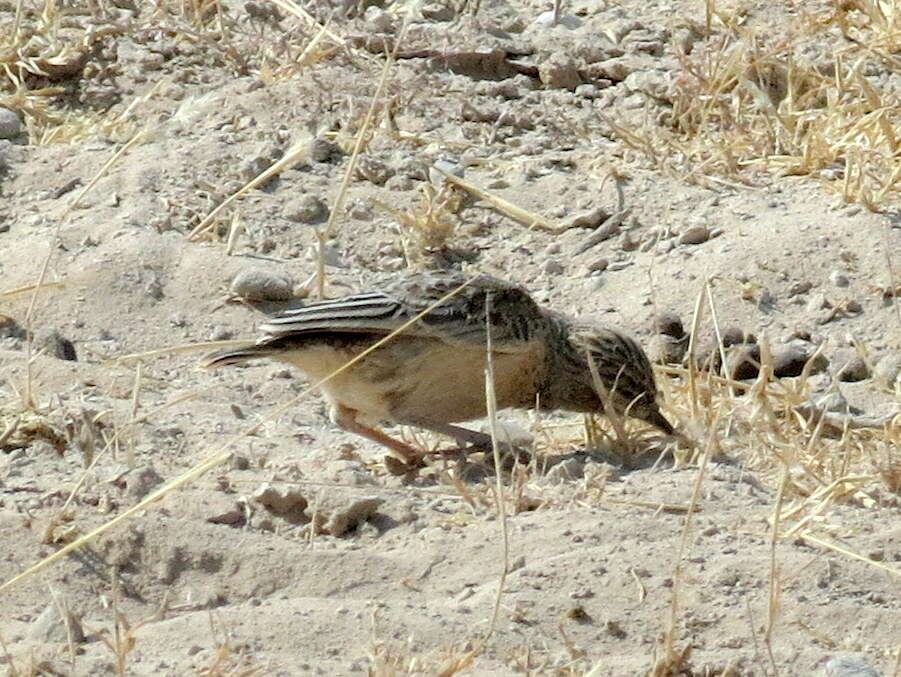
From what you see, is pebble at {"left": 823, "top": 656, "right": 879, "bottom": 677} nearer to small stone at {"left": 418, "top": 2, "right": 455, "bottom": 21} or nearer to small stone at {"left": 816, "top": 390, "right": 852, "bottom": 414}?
small stone at {"left": 816, "top": 390, "right": 852, "bottom": 414}

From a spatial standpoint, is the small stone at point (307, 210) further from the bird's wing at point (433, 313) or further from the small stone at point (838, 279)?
the small stone at point (838, 279)

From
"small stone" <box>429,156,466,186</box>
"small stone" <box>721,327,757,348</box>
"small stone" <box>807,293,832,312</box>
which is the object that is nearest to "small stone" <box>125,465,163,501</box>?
"small stone" <box>721,327,757,348</box>

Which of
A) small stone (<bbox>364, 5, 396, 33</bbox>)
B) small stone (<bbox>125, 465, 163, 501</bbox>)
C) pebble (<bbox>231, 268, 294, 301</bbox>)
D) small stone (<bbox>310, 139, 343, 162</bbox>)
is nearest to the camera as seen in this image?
small stone (<bbox>125, 465, 163, 501</bbox>)

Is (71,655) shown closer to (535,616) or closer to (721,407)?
(535,616)

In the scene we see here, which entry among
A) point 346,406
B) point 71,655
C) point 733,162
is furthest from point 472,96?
point 71,655

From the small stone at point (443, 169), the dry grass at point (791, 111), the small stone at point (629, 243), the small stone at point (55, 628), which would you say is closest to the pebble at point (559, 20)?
the dry grass at point (791, 111)

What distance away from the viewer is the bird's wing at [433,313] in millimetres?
6473

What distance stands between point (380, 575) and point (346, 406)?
1631 millimetres

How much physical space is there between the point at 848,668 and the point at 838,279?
3.58m

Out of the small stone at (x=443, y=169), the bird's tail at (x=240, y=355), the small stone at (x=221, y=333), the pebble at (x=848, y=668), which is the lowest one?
the small stone at (x=221, y=333)

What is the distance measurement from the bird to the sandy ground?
6.8 inches

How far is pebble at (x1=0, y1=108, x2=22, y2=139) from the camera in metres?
8.78

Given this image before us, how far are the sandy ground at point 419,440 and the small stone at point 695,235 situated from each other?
0.02m

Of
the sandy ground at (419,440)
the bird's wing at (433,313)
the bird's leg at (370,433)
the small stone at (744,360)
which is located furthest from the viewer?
the small stone at (744,360)
